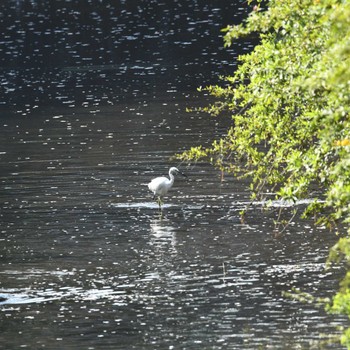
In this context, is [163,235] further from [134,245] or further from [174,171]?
[174,171]

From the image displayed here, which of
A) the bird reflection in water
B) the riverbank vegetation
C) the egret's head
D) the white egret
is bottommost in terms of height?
the riverbank vegetation

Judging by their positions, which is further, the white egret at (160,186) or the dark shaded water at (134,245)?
the white egret at (160,186)

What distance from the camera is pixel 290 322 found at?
21.2m

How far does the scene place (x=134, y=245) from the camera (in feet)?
92.6

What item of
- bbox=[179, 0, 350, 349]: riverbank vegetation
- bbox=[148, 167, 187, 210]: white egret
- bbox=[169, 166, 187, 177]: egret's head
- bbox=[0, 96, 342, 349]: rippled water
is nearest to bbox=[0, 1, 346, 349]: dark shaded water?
bbox=[0, 96, 342, 349]: rippled water

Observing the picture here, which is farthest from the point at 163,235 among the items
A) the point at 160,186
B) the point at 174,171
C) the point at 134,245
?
the point at 174,171

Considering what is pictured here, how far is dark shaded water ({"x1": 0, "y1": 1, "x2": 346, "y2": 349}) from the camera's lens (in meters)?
21.6

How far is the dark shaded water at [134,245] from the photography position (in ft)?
70.8

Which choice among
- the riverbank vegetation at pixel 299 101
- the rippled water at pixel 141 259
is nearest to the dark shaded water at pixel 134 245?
the rippled water at pixel 141 259

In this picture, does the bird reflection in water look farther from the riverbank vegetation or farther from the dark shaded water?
the riverbank vegetation

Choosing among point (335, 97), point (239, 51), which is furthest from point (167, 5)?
point (335, 97)

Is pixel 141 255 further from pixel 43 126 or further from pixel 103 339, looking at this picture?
pixel 43 126

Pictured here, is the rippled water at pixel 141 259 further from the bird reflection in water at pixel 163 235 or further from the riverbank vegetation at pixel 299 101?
the riverbank vegetation at pixel 299 101

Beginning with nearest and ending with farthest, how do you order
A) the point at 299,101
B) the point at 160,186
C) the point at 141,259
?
1. the point at 299,101
2. the point at 141,259
3. the point at 160,186
